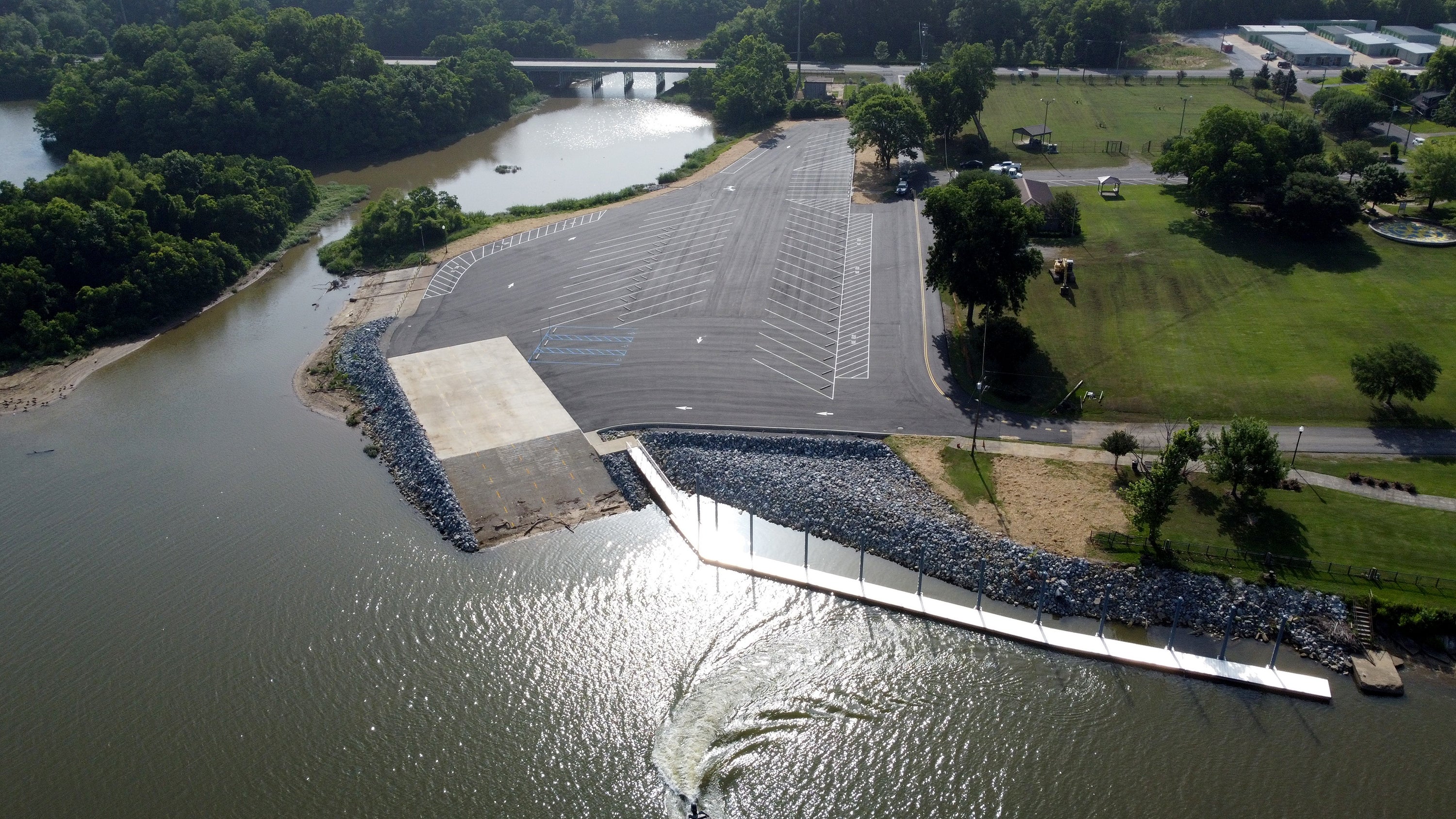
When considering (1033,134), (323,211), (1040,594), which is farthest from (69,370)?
(1033,134)

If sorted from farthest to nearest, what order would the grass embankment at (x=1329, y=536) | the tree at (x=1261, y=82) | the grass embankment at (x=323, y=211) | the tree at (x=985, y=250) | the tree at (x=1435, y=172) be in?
1. the tree at (x=1261, y=82)
2. the grass embankment at (x=323, y=211)
3. the tree at (x=1435, y=172)
4. the tree at (x=985, y=250)
5. the grass embankment at (x=1329, y=536)

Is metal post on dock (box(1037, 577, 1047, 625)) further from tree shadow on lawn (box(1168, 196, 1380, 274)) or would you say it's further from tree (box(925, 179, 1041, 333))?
tree shadow on lawn (box(1168, 196, 1380, 274))

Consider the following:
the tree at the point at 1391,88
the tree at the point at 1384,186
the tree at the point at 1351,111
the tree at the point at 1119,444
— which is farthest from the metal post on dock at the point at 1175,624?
the tree at the point at 1391,88

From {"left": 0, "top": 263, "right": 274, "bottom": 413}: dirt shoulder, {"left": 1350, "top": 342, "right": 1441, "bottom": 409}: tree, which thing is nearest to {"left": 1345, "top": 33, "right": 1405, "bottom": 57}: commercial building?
{"left": 1350, "top": 342, "right": 1441, "bottom": 409}: tree

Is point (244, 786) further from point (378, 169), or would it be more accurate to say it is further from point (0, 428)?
point (378, 169)

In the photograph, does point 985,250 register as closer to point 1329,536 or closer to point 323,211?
point 1329,536

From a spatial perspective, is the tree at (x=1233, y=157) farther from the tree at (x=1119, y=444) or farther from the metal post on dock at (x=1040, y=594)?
the metal post on dock at (x=1040, y=594)

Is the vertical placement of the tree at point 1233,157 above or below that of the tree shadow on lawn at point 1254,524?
above
